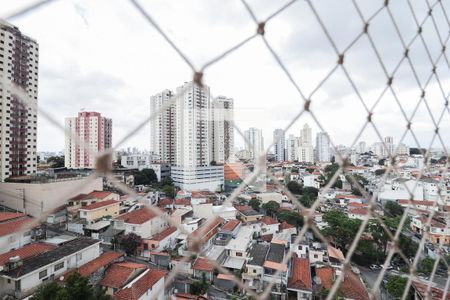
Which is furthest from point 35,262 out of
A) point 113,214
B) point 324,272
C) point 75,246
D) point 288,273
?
point 324,272

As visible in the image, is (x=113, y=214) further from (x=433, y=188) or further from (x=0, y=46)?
(x=433, y=188)

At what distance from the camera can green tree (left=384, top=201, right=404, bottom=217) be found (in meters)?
7.12

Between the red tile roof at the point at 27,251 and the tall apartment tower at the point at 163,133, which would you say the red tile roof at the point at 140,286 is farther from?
the tall apartment tower at the point at 163,133

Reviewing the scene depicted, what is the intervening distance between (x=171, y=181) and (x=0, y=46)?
6895 millimetres

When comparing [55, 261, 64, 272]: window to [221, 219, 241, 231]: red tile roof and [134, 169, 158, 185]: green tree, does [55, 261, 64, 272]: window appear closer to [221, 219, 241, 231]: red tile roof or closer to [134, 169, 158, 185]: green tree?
[221, 219, 241, 231]: red tile roof

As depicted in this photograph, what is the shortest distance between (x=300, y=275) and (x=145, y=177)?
8.08 m

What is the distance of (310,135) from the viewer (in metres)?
20.3

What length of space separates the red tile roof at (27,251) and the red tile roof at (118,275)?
3.13 feet

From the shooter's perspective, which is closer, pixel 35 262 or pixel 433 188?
pixel 35 262

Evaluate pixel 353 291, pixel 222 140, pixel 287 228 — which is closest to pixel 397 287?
pixel 353 291

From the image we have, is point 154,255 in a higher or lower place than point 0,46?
lower

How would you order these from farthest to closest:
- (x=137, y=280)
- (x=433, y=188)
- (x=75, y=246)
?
(x=433, y=188) < (x=75, y=246) < (x=137, y=280)

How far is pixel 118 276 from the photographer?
3428mm

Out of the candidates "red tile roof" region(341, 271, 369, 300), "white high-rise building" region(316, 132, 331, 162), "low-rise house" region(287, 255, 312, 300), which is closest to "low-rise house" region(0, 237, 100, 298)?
"low-rise house" region(287, 255, 312, 300)
